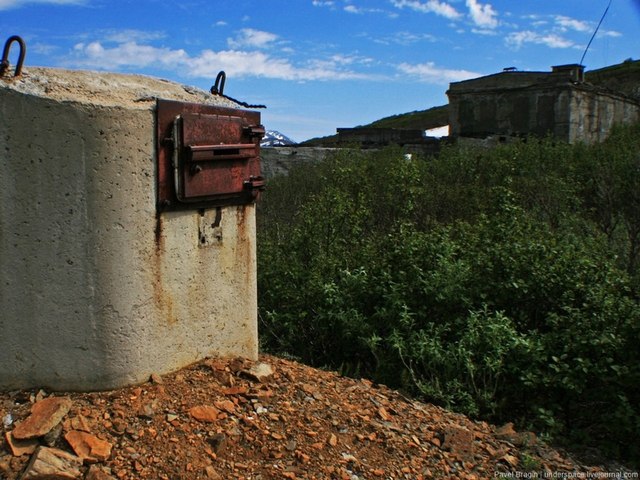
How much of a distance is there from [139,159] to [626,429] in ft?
9.37

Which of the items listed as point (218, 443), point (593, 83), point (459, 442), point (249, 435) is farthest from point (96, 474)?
point (593, 83)

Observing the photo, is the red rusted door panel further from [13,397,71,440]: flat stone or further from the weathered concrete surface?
[13,397,71,440]: flat stone

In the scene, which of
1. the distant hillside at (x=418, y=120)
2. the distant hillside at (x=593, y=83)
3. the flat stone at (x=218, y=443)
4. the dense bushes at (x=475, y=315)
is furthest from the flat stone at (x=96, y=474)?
the distant hillside at (x=418, y=120)

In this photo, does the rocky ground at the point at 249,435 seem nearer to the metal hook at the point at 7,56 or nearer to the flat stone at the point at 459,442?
the flat stone at the point at 459,442

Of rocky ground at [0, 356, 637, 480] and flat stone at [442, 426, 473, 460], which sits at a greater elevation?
rocky ground at [0, 356, 637, 480]

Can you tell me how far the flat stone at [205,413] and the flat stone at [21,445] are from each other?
642 millimetres

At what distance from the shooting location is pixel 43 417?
8.49 ft

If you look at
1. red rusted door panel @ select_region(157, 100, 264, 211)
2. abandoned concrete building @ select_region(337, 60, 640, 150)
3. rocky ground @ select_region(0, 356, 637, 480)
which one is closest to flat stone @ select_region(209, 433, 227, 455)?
rocky ground @ select_region(0, 356, 637, 480)

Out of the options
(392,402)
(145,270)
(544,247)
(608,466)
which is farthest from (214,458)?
(544,247)

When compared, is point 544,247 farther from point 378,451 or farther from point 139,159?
point 139,159

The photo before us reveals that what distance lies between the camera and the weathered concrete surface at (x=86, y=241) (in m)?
2.59

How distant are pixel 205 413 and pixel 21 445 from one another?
0.75 m

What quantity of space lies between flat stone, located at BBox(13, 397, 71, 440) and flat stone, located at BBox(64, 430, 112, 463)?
104 millimetres

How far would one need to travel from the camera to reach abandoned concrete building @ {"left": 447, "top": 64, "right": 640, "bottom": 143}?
728 inches
